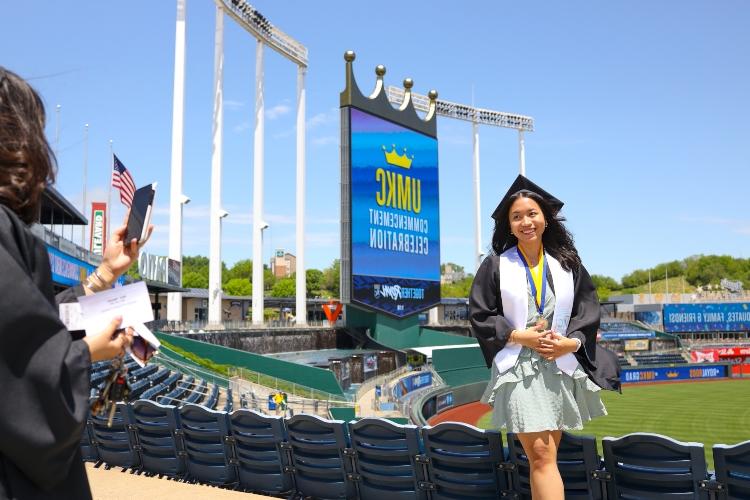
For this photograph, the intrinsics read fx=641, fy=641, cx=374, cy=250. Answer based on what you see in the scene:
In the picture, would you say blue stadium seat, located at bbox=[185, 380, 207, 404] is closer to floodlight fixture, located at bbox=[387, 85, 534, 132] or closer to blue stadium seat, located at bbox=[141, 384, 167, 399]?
blue stadium seat, located at bbox=[141, 384, 167, 399]

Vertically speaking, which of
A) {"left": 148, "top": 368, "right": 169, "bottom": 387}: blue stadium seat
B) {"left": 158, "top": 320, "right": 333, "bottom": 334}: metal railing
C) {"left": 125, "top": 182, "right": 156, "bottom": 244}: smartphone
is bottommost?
{"left": 148, "top": 368, "right": 169, "bottom": 387}: blue stadium seat

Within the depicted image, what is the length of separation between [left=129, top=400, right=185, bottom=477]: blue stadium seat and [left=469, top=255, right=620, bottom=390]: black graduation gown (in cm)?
303

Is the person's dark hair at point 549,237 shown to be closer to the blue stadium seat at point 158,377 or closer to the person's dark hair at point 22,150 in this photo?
the person's dark hair at point 22,150

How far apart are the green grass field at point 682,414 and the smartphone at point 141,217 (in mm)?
16594

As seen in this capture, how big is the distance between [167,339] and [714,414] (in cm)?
2056

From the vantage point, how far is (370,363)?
27.9 m

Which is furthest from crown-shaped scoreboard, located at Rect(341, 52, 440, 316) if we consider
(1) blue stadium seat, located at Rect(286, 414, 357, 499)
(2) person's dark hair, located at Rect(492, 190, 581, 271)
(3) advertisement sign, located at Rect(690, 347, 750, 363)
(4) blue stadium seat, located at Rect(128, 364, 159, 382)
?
(3) advertisement sign, located at Rect(690, 347, 750, 363)

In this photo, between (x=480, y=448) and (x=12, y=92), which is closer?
(x=12, y=92)

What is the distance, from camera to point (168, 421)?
529cm

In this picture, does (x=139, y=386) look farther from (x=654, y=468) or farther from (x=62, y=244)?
(x=62, y=244)

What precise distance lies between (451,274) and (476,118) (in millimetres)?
112821

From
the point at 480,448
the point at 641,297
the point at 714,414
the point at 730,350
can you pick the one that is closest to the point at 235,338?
the point at 714,414

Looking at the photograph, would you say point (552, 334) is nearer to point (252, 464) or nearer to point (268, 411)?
point (252, 464)

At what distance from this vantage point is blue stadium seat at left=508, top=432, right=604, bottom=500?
3.60 m
